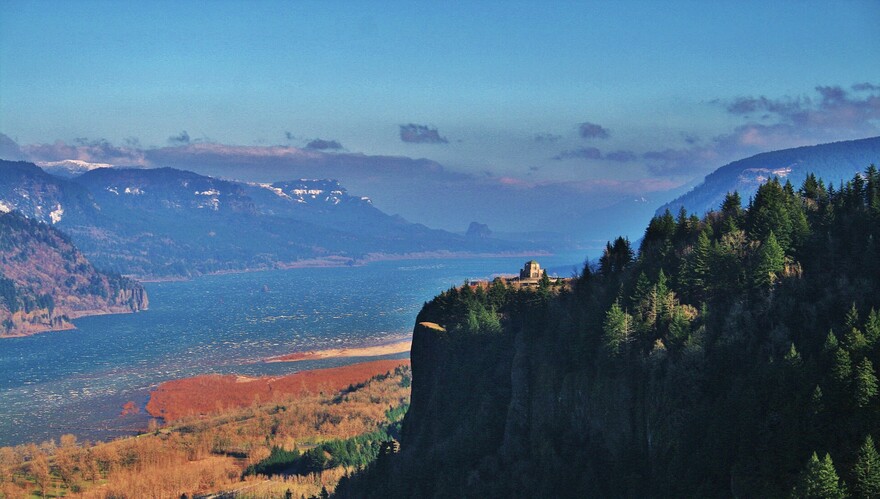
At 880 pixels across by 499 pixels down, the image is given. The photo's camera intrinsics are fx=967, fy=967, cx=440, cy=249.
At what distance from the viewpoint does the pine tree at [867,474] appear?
41094 millimetres

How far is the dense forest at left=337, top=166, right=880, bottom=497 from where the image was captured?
153ft

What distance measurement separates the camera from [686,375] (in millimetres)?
54562

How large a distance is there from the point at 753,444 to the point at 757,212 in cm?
2773

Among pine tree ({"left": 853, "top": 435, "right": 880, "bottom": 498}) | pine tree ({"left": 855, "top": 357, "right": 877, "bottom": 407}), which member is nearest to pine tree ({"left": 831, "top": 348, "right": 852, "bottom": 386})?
pine tree ({"left": 855, "top": 357, "right": 877, "bottom": 407})

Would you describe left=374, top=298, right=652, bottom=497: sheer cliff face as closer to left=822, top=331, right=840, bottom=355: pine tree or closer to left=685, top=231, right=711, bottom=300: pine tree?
left=685, top=231, right=711, bottom=300: pine tree

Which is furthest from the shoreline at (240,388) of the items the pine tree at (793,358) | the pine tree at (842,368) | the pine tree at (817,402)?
the pine tree at (842,368)

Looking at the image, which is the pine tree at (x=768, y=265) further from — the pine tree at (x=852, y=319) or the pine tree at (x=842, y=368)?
the pine tree at (x=842, y=368)

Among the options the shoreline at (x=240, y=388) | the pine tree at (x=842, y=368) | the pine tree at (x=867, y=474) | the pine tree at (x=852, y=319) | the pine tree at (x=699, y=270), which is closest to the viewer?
the pine tree at (x=867, y=474)

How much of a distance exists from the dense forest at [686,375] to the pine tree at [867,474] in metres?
0.06

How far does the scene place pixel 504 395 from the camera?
75.4 metres

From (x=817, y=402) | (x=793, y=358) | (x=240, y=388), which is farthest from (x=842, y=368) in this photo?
(x=240, y=388)

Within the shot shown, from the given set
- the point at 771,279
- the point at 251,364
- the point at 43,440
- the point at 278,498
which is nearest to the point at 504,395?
the point at 771,279

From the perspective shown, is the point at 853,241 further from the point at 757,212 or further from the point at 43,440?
the point at 43,440

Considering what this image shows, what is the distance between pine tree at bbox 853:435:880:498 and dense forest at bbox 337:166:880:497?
60mm
